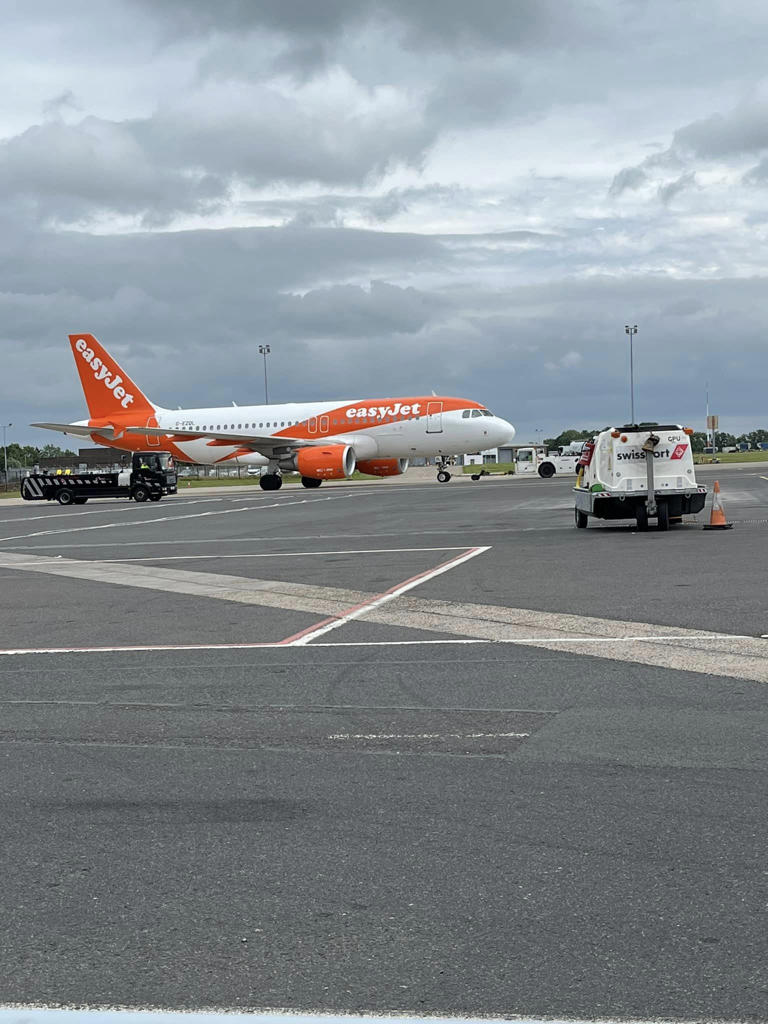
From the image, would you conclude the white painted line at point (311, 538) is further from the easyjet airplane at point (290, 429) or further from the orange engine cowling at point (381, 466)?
the orange engine cowling at point (381, 466)

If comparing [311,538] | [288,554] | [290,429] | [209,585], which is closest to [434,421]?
[290,429]

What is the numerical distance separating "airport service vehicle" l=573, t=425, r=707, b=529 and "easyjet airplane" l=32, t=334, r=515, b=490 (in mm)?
25796

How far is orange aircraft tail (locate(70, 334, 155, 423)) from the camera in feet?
181

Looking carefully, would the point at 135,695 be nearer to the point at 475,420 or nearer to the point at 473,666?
the point at 473,666

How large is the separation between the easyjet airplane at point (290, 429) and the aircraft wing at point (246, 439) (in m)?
0.04

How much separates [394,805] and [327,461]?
41284 millimetres

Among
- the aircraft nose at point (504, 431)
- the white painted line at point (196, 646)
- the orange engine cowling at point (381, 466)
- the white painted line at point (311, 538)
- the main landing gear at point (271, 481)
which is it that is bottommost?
the white painted line at point (196, 646)

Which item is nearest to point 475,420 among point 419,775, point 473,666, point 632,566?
point 632,566

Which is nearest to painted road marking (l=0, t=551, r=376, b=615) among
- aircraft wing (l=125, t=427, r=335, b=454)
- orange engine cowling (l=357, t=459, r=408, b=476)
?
aircraft wing (l=125, t=427, r=335, b=454)

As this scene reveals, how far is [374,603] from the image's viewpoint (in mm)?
12664

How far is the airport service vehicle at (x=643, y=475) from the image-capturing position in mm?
20812

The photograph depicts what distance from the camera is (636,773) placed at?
225 inches

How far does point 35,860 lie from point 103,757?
167cm

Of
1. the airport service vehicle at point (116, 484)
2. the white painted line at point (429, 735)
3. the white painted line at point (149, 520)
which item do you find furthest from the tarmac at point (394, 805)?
the airport service vehicle at point (116, 484)
